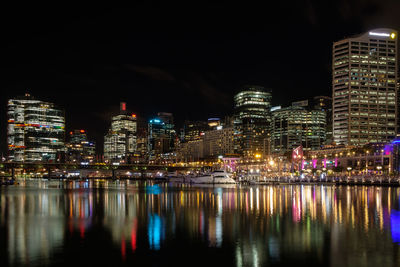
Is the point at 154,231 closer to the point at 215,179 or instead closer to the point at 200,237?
the point at 200,237

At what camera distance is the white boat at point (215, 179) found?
6285 inches

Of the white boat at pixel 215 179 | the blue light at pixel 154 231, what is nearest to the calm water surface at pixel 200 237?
the blue light at pixel 154 231

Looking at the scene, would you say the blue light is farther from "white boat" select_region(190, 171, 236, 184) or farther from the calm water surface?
"white boat" select_region(190, 171, 236, 184)

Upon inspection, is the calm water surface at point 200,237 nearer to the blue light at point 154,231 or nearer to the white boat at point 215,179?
the blue light at point 154,231

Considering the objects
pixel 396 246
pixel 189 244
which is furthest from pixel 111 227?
pixel 396 246

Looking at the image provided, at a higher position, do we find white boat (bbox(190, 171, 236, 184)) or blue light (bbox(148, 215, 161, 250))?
blue light (bbox(148, 215, 161, 250))

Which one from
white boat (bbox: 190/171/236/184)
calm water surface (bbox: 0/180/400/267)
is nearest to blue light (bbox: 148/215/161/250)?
calm water surface (bbox: 0/180/400/267)

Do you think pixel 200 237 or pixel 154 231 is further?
pixel 154 231

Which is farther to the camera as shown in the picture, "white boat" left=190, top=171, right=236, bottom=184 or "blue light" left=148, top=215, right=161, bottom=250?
"white boat" left=190, top=171, right=236, bottom=184

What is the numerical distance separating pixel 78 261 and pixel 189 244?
27.3 ft

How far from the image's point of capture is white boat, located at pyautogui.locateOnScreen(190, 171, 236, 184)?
159637 millimetres

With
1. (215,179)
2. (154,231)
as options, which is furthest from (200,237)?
(215,179)

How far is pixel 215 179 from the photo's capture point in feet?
532

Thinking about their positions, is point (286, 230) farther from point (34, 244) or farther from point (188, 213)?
point (34, 244)
